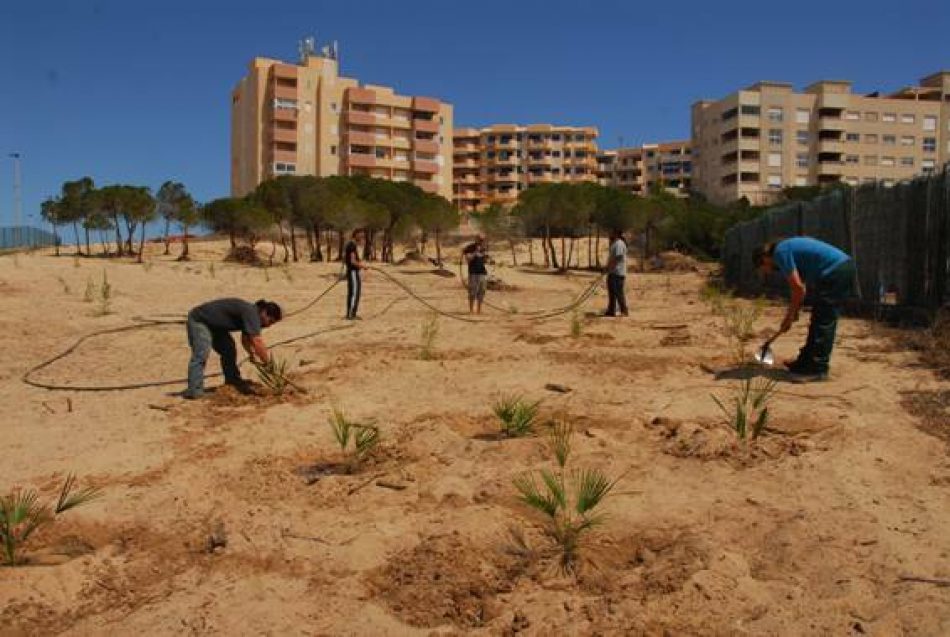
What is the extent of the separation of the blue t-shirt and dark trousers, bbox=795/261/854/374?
70mm

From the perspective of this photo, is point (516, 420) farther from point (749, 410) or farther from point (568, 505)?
point (749, 410)

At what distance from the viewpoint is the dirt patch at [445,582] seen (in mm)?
3535

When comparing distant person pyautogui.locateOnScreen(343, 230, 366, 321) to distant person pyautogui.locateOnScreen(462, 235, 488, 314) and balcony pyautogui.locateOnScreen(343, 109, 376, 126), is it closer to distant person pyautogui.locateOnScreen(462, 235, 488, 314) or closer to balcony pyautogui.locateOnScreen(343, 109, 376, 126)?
distant person pyautogui.locateOnScreen(462, 235, 488, 314)

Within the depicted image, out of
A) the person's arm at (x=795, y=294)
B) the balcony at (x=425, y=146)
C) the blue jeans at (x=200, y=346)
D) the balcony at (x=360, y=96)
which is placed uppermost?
the balcony at (x=360, y=96)

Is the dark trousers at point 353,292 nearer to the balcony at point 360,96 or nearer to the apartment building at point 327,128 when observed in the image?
the apartment building at point 327,128

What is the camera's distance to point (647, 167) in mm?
104375

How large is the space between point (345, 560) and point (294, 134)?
252ft

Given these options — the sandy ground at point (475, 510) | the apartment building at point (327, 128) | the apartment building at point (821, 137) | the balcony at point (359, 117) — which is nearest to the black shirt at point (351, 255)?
the sandy ground at point (475, 510)

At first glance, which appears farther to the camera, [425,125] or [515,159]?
[515,159]

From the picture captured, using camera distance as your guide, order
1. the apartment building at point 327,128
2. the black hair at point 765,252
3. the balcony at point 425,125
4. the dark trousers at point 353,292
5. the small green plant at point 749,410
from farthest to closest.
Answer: the balcony at point 425,125 < the apartment building at point 327,128 < the dark trousers at point 353,292 < the black hair at point 765,252 < the small green plant at point 749,410

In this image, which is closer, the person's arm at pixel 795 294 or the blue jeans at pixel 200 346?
the person's arm at pixel 795 294

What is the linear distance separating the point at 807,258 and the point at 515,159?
313 ft

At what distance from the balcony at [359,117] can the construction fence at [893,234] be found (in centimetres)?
6892

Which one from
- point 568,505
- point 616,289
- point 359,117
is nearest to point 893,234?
point 616,289
